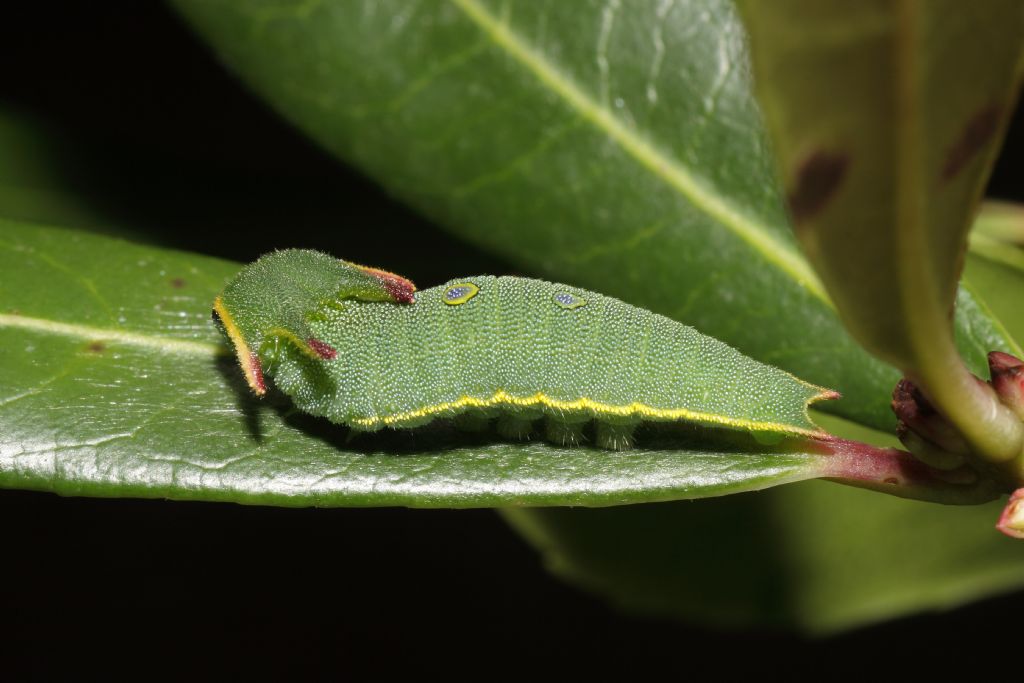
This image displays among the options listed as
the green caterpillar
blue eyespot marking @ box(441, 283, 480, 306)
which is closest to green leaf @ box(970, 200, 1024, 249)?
the green caterpillar

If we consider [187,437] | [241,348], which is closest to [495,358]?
[241,348]

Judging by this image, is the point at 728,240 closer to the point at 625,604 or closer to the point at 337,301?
the point at 337,301

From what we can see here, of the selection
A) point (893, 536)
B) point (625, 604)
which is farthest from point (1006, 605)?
point (625, 604)

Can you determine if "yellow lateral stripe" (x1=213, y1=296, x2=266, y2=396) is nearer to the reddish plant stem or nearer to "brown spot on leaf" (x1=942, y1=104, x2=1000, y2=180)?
the reddish plant stem

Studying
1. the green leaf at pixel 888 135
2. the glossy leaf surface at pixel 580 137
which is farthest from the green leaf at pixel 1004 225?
the green leaf at pixel 888 135

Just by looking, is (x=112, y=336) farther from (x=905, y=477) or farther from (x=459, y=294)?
(x=905, y=477)
